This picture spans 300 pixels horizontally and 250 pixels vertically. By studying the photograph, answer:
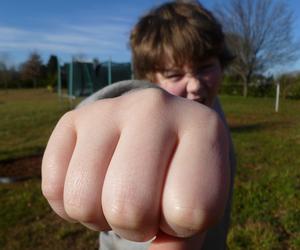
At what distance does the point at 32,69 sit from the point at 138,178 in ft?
151

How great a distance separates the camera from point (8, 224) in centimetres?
360

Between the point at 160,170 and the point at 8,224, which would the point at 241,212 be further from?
the point at 160,170

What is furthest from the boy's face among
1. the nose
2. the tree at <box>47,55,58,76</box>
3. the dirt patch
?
the tree at <box>47,55,58,76</box>

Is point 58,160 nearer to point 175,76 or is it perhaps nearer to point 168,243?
point 168,243

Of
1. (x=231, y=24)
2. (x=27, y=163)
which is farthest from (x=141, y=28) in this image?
(x=231, y=24)

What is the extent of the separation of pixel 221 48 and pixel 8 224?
283 cm

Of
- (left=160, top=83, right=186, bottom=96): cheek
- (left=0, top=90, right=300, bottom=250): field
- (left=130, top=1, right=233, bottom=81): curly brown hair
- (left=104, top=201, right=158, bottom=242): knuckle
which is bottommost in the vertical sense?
(left=0, top=90, right=300, bottom=250): field

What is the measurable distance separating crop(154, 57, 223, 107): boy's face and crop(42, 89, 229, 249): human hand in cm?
98

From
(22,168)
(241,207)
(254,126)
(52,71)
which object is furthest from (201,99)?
(52,71)

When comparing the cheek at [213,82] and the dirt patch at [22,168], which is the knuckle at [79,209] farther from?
the dirt patch at [22,168]

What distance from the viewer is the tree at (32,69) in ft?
142

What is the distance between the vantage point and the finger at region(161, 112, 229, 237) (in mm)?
383

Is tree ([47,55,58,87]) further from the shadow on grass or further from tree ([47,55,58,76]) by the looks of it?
the shadow on grass

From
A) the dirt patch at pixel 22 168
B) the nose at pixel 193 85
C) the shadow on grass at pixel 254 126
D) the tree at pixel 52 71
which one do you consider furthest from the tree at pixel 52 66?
the nose at pixel 193 85
